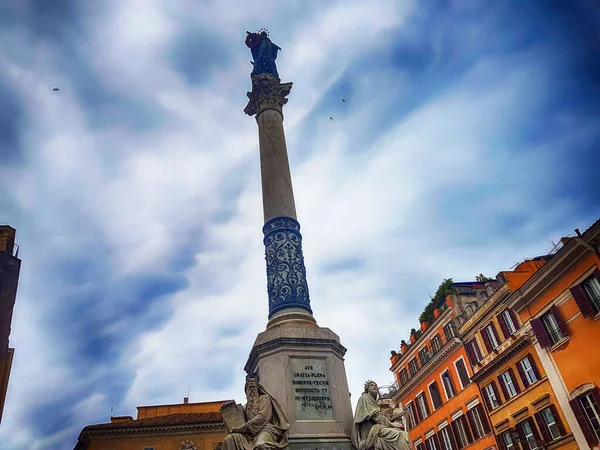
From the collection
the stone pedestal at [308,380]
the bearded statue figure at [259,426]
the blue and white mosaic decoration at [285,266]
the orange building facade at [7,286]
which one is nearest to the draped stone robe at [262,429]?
the bearded statue figure at [259,426]

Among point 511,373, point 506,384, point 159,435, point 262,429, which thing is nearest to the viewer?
point 262,429

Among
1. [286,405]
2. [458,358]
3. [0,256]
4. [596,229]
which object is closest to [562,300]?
[596,229]

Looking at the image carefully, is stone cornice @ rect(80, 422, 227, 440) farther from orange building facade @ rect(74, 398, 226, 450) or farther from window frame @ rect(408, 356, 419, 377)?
window frame @ rect(408, 356, 419, 377)

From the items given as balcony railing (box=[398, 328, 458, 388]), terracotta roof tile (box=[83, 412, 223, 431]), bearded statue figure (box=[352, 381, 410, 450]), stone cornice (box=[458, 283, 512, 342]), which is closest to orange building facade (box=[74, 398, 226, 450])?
terracotta roof tile (box=[83, 412, 223, 431])

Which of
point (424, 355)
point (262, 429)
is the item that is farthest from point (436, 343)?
point (262, 429)

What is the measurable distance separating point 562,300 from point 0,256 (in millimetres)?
28143

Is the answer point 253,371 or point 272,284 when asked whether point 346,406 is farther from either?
point 272,284

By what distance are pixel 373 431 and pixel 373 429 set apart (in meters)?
0.03

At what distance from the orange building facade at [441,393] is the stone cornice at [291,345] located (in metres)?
26.1

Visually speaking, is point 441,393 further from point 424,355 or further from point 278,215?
point 278,215

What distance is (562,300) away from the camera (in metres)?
26.1

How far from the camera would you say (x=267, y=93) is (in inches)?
602

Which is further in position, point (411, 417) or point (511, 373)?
point (411, 417)

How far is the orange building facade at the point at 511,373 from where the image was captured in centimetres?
2702
